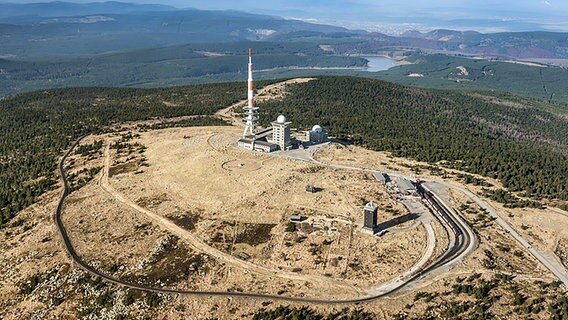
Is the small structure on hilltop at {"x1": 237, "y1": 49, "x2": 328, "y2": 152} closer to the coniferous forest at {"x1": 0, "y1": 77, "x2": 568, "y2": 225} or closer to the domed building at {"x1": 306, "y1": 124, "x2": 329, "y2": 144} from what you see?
the domed building at {"x1": 306, "y1": 124, "x2": 329, "y2": 144}

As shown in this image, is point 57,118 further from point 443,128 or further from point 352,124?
point 443,128

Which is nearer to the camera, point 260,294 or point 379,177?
point 260,294

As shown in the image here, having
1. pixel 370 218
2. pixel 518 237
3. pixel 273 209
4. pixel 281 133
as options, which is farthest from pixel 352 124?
pixel 518 237

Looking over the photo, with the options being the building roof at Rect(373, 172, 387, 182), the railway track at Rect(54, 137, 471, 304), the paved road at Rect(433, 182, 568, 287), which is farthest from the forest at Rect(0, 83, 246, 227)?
the paved road at Rect(433, 182, 568, 287)

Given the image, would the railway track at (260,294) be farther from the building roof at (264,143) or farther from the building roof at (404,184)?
the building roof at (264,143)

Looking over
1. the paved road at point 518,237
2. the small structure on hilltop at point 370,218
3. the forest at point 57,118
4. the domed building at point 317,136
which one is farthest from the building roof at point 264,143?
the small structure on hilltop at point 370,218

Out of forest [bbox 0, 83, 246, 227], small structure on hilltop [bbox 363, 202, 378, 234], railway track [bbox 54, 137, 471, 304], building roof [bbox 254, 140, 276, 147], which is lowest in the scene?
forest [bbox 0, 83, 246, 227]
